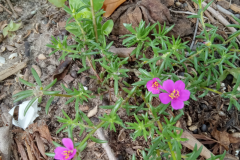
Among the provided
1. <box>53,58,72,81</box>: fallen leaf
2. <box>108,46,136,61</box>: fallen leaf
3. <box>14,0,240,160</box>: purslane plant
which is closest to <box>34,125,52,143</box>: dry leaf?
<box>14,0,240,160</box>: purslane plant

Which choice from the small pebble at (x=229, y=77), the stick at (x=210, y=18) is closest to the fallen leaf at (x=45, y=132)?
the small pebble at (x=229, y=77)

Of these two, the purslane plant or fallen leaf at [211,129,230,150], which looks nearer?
the purslane plant

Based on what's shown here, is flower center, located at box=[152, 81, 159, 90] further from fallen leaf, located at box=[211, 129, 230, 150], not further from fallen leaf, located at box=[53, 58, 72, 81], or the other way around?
fallen leaf, located at box=[53, 58, 72, 81]

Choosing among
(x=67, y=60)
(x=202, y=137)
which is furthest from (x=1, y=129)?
(x=202, y=137)

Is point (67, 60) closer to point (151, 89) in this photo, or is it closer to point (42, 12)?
point (42, 12)

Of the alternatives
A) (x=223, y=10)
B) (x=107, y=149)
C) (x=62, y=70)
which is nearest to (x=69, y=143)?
(x=107, y=149)

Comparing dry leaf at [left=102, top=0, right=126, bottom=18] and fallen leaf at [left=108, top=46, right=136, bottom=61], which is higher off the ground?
dry leaf at [left=102, top=0, right=126, bottom=18]

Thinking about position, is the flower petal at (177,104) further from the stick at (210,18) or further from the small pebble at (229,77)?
the stick at (210,18)
